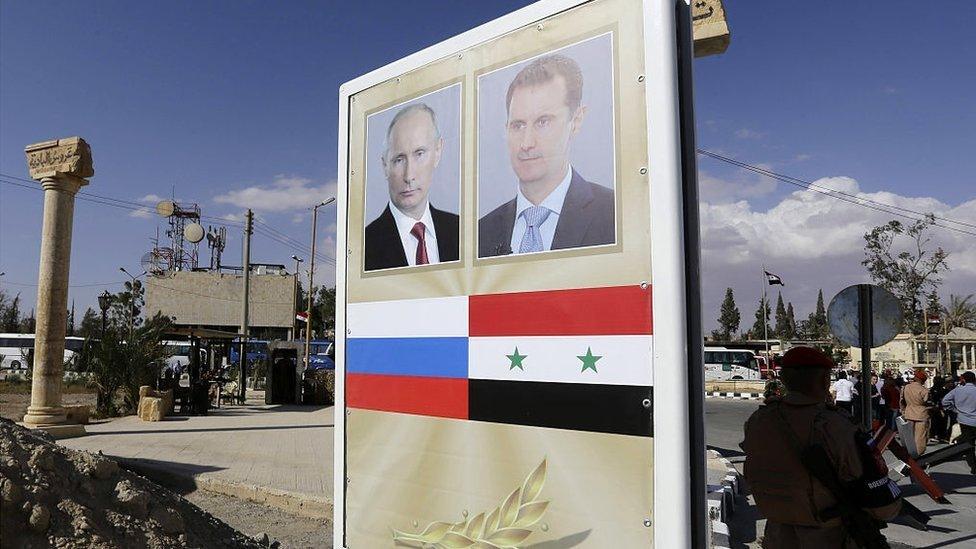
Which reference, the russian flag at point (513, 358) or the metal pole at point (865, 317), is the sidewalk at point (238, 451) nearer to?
the russian flag at point (513, 358)

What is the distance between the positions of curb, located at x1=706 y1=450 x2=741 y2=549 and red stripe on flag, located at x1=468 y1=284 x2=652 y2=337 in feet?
10.6

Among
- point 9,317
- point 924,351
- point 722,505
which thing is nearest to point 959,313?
point 924,351

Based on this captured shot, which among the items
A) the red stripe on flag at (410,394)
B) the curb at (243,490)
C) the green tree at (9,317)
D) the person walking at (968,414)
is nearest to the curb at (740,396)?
the person walking at (968,414)

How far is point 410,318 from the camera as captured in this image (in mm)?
2230

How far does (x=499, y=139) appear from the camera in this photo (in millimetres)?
2016

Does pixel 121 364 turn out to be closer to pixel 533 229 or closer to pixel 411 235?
pixel 411 235

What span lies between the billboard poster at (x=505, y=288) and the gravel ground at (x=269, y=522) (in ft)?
13.8

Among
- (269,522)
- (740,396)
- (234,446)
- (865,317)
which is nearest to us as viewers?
(865,317)

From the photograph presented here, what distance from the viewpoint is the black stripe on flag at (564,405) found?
5.32ft

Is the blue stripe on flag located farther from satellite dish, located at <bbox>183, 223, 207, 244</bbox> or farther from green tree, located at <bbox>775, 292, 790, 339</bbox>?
green tree, located at <bbox>775, 292, 790, 339</bbox>

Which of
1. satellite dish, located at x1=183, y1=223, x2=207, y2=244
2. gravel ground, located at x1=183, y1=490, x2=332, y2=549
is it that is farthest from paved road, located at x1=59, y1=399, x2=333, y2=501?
satellite dish, located at x1=183, y1=223, x2=207, y2=244

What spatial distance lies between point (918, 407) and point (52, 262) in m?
17.1

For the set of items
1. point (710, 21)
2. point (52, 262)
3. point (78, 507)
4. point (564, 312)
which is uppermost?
point (710, 21)

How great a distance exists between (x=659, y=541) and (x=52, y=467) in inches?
131
